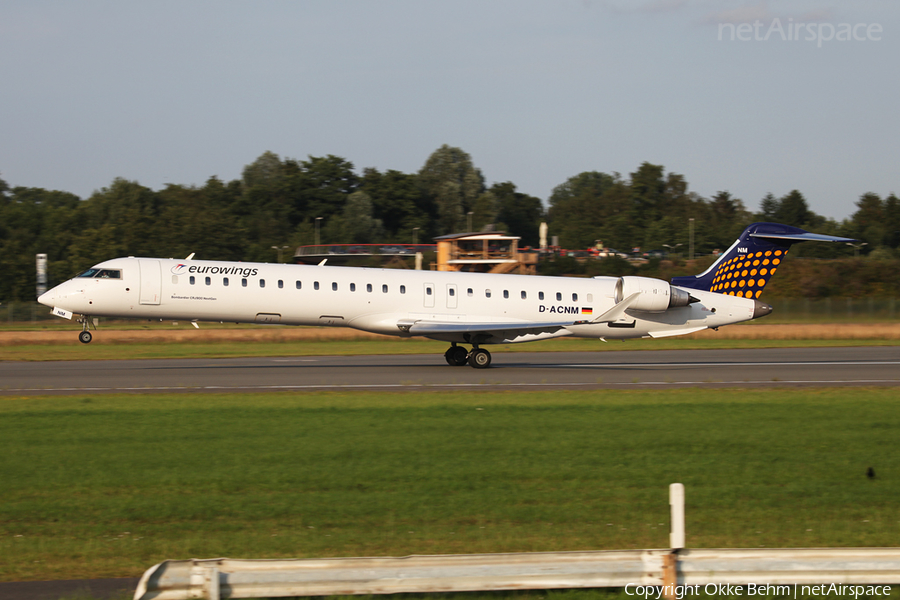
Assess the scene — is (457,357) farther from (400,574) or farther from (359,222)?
(359,222)

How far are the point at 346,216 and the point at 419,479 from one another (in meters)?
103

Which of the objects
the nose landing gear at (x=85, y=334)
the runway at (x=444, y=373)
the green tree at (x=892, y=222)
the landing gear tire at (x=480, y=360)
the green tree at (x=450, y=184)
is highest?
the green tree at (x=450, y=184)

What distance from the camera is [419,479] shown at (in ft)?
32.9

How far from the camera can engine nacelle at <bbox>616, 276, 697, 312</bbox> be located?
81.1ft

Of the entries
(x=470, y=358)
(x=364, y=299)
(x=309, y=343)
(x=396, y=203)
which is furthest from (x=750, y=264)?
(x=396, y=203)

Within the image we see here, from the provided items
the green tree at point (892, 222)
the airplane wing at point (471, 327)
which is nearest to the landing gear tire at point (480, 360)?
the airplane wing at point (471, 327)

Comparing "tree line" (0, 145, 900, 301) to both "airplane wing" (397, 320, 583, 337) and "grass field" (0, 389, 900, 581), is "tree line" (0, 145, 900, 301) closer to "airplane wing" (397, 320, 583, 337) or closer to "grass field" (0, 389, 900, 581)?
"airplane wing" (397, 320, 583, 337)

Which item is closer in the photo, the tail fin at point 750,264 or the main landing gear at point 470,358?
the main landing gear at point 470,358

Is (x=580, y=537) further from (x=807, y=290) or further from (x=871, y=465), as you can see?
(x=807, y=290)

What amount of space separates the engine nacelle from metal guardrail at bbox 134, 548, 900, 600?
19217 millimetres

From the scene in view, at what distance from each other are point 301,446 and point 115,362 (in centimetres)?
1737

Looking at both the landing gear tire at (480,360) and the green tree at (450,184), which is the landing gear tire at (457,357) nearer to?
the landing gear tire at (480,360)

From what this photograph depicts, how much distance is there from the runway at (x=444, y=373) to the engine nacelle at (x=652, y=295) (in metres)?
1.97

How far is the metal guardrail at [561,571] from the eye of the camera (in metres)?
5.58
